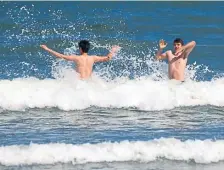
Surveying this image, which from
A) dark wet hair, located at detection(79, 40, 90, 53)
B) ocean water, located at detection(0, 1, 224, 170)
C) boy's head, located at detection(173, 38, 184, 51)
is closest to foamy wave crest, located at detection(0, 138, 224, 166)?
ocean water, located at detection(0, 1, 224, 170)

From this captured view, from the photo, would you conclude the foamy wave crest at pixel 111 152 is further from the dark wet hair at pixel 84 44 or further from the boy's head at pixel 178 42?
the boy's head at pixel 178 42

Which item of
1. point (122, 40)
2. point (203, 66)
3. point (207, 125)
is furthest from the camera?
point (122, 40)

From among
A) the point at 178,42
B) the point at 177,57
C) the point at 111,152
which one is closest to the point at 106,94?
the point at 177,57

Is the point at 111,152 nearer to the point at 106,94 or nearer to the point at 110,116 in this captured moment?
the point at 110,116

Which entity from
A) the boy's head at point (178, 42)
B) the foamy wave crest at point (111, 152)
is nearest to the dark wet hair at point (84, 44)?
the boy's head at point (178, 42)

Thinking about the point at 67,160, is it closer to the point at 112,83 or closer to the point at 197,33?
the point at 112,83

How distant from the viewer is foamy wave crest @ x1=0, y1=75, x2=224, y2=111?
1062 cm

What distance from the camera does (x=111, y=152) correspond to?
24.2 ft

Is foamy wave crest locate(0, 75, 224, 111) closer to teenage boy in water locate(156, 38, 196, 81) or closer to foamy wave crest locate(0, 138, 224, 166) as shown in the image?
teenage boy in water locate(156, 38, 196, 81)

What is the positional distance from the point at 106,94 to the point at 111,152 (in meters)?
3.62

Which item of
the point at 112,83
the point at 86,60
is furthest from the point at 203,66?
the point at 86,60

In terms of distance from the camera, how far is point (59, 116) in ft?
32.4

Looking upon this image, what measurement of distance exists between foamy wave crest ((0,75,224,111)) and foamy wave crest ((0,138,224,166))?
115 inches

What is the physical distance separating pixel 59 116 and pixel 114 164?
9.49ft
